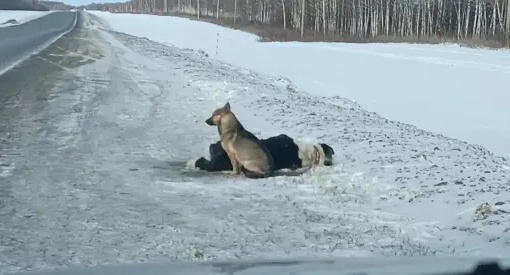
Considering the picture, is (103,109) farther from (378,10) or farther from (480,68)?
(378,10)

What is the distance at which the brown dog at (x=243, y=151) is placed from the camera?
10172 millimetres

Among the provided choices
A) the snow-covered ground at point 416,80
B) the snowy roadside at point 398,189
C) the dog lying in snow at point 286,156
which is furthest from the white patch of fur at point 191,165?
the snow-covered ground at point 416,80

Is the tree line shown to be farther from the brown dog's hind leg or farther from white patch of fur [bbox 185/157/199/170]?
the brown dog's hind leg

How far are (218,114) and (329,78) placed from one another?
20912 mm

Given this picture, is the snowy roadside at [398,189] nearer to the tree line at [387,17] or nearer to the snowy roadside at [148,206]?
the snowy roadside at [148,206]

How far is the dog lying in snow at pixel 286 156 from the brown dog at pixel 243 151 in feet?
0.56

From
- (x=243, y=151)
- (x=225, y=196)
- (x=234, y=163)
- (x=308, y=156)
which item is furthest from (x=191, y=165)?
(x=225, y=196)

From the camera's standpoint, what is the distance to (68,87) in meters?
20.0

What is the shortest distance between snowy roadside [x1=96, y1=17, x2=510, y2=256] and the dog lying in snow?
0.72 ft

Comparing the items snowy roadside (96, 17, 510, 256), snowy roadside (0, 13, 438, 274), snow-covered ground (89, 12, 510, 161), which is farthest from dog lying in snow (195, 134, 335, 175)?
snow-covered ground (89, 12, 510, 161)

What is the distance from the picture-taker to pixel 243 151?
401 inches

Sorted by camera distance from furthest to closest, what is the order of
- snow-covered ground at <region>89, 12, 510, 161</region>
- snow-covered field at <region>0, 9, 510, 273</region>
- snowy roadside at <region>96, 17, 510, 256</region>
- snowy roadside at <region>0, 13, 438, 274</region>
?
1. snow-covered ground at <region>89, 12, 510, 161</region>
2. snowy roadside at <region>96, 17, 510, 256</region>
3. snow-covered field at <region>0, 9, 510, 273</region>
4. snowy roadside at <region>0, 13, 438, 274</region>

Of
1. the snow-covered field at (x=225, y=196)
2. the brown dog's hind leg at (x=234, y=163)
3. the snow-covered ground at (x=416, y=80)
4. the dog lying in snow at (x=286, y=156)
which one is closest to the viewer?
the snow-covered field at (x=225, y=196)

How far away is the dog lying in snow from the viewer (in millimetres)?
10508
